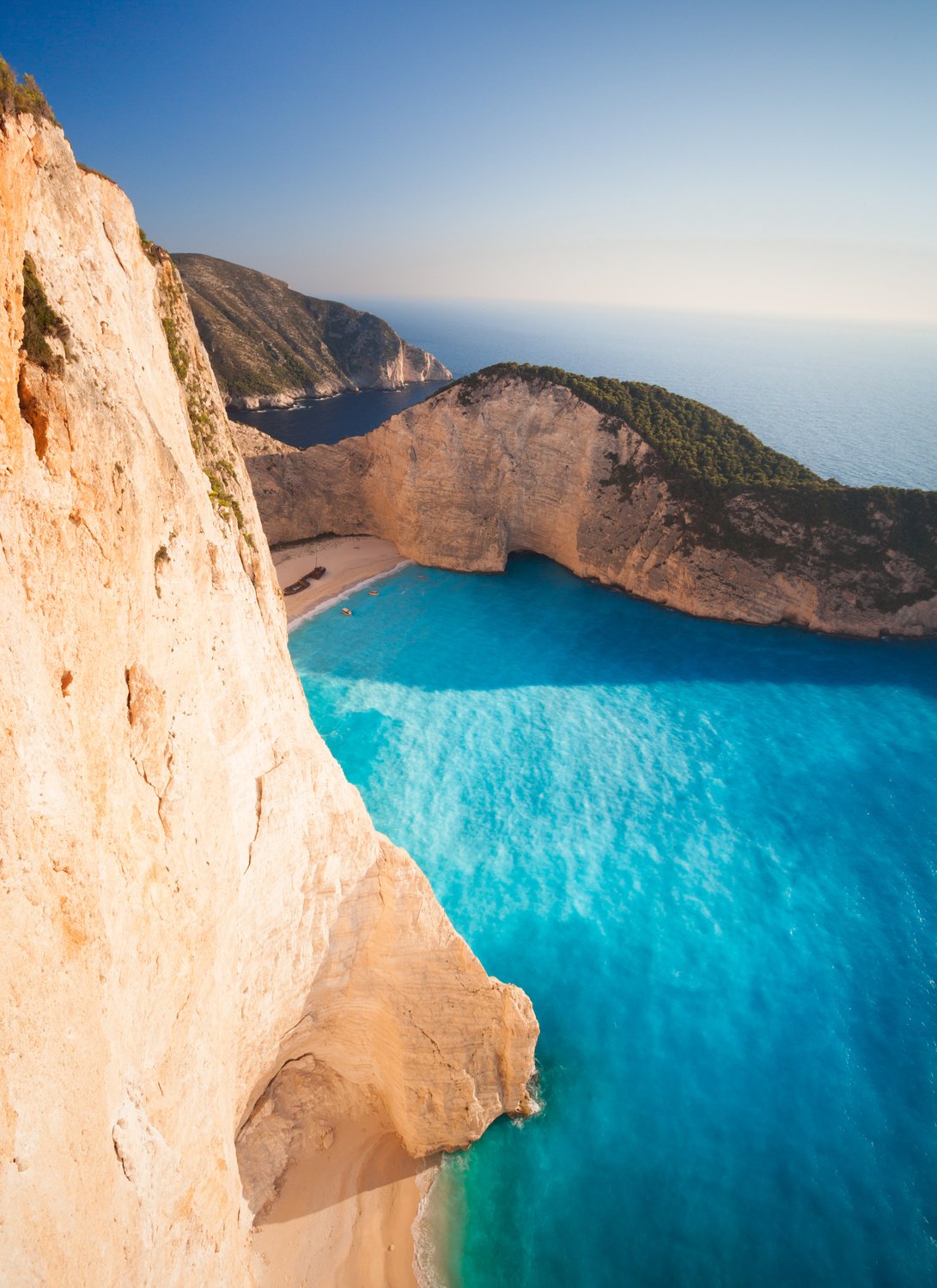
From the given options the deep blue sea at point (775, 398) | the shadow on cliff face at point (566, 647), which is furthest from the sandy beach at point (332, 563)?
the deep blue sea at point (775, 398)

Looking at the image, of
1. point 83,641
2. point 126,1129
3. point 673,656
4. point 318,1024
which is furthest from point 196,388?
point 673,656

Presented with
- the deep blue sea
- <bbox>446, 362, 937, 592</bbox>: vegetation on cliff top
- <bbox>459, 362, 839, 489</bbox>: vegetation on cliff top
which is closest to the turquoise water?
<bbox>446, 362, 937, 592</bbox>: vegetation on cliff top

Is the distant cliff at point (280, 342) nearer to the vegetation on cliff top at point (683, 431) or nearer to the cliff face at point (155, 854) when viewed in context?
the vegetation on cliff top at point (683, 431)

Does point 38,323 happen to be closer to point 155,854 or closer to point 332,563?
point 155,854

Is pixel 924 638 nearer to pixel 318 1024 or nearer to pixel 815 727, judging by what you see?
pixel 815 727

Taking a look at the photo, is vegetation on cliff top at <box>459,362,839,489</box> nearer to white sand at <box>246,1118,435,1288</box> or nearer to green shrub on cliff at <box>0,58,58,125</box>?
green shrub on cliff at <box>0,58,58,125</box>

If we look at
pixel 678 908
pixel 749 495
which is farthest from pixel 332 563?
pixel 678 908
